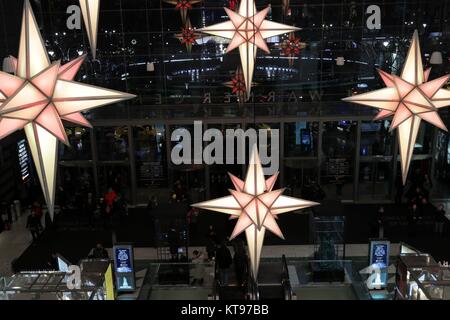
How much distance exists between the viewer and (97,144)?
20547 millimetres

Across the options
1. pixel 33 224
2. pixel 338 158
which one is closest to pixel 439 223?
pixel 338 158

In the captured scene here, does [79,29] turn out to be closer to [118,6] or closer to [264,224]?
[118,6]

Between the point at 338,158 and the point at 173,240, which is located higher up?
the point at 338,158

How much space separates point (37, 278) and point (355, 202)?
13842 mm

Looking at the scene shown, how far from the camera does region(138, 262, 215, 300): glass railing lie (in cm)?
1370

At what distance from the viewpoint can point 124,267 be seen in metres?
13.8

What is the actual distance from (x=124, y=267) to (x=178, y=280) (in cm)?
151

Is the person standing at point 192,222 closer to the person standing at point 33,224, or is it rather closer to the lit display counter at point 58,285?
the person standing at point 33,224

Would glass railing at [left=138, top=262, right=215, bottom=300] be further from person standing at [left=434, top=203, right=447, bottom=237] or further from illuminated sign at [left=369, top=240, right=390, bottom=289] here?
person standing at [left=434, top=203, right=447, bottom=237]

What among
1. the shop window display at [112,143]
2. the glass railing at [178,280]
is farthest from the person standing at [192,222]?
the shop window display at [112,143]

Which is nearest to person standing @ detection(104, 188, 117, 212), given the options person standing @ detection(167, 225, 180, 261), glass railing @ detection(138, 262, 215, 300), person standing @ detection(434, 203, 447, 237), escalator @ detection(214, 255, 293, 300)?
person standing @ detection(167, 225, 180, 261)

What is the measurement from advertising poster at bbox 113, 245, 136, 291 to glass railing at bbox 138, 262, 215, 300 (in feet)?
1.41

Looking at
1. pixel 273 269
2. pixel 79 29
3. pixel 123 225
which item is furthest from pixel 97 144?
pixel 273 269

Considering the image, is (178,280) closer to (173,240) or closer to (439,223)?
(173,240)
